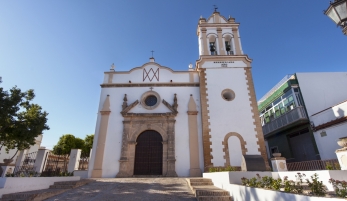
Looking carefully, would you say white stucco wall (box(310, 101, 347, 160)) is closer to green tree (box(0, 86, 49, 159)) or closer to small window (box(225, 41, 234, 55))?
small window (box(225, 41, 234, 55))

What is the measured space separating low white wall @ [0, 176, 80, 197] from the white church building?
385 centimetres

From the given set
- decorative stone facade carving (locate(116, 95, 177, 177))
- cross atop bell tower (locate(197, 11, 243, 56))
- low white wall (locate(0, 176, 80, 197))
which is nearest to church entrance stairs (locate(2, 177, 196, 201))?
low white wall (locate(0, 176, 80, 197))

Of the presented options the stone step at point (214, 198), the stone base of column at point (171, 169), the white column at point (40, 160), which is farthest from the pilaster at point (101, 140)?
the stone step at point (214, 198)

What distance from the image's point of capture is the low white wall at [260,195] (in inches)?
124

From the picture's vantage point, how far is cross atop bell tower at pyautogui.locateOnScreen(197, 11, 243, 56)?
1448 cm

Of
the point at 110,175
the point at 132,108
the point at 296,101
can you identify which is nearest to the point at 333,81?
the point at 296,101

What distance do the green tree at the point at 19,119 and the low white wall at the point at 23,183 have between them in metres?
3.65

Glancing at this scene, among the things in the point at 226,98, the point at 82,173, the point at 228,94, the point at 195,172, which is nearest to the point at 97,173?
the point at 82,173

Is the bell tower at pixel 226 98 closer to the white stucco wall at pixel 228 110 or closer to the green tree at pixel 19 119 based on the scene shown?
the white stucco wall at pixel 228 110

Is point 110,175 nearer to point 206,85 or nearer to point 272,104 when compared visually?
point 206,85

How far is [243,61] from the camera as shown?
1391 centimetres

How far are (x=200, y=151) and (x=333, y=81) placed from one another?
10628 mm

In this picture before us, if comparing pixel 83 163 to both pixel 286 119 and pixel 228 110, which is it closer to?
pixel 228 110

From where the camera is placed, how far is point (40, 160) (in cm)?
857
